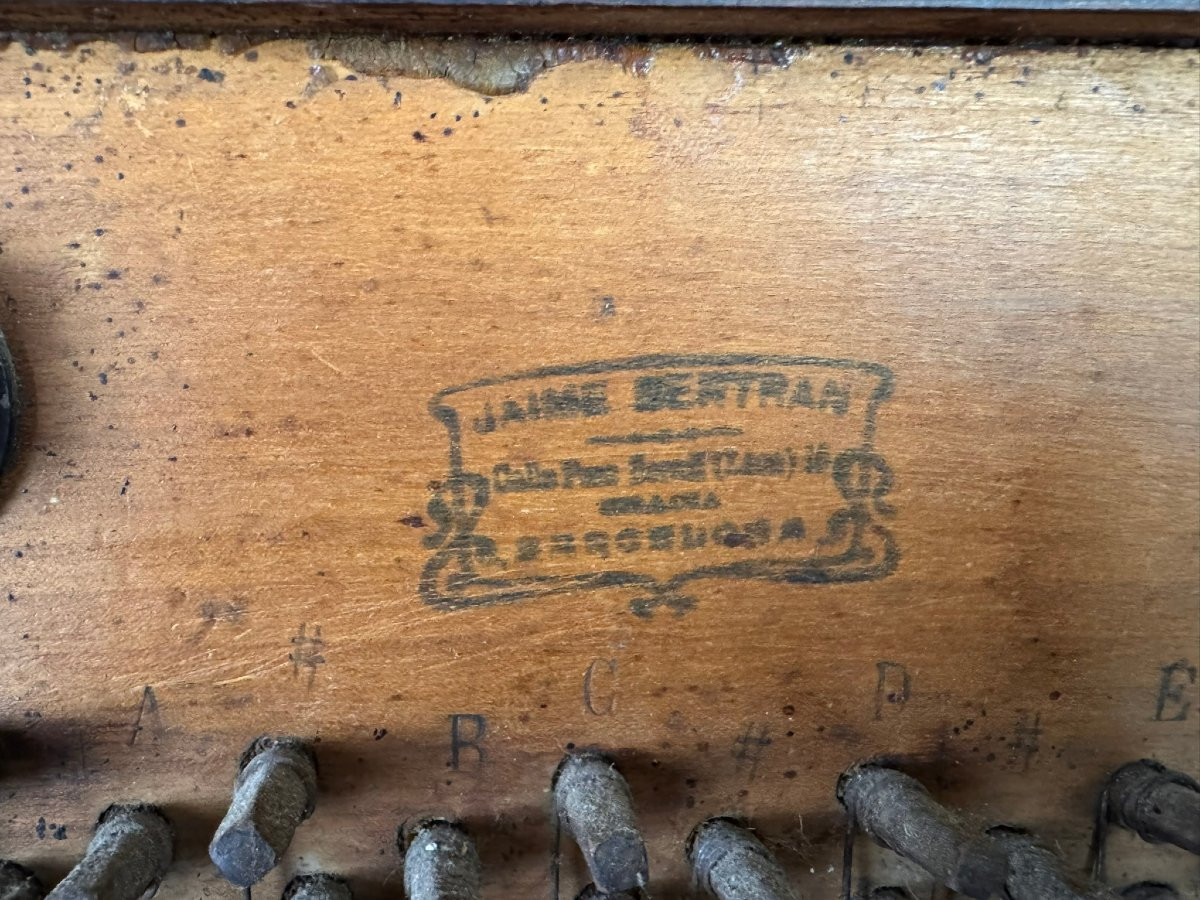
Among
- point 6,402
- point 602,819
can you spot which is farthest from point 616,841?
point 6,402

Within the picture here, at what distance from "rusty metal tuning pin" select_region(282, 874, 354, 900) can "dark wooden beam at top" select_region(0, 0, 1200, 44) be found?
0.97 metres

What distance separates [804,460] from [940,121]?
406 mm

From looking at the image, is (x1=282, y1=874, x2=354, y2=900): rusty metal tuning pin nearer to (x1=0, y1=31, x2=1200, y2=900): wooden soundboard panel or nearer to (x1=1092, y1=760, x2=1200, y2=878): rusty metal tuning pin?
(x1=0, y1=31, x2=1200, y2=900): wooden soundboard panel

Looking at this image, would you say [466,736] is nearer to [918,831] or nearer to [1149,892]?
[918,831]

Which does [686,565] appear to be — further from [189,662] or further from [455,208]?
[189,662]

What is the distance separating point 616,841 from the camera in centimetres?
80

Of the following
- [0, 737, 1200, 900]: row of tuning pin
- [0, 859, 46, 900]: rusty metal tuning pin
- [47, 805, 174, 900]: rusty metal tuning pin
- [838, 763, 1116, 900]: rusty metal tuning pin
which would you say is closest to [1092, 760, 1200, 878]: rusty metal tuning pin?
[0, 737, 1200, 900]: row of tuning pin

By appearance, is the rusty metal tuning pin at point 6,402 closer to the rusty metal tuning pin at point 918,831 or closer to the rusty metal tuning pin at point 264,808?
the rusty metal tuning pin at point 264,808

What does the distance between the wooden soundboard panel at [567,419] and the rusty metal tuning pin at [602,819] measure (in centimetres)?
4

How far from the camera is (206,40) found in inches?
32.6

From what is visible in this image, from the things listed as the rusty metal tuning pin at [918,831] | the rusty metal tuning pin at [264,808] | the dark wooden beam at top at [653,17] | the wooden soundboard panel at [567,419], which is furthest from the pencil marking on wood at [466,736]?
the dark wooden beam at top at [653,17]

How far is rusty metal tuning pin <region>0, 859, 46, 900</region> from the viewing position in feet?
2.93

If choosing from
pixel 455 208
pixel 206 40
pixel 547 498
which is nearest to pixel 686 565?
pixel 547 498

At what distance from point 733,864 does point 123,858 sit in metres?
0.66
